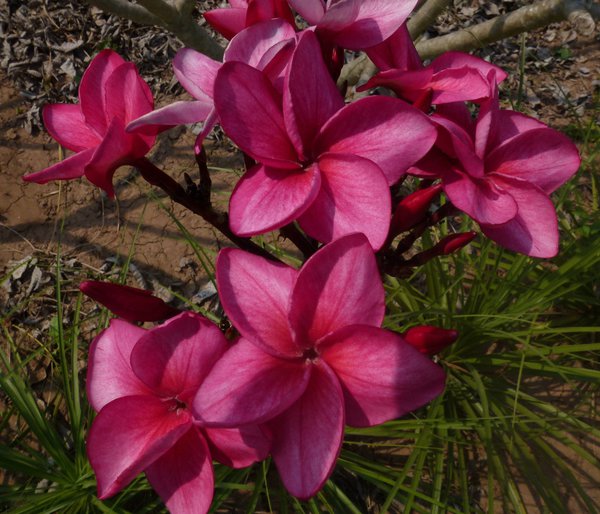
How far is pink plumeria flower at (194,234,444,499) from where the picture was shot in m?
0.65

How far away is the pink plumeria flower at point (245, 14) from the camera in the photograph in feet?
2.61

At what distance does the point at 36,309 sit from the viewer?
2199mm

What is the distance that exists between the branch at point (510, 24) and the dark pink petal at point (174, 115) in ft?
2.98

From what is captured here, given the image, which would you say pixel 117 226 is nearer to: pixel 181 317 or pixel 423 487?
pixel 423 487

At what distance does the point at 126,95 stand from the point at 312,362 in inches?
17.4

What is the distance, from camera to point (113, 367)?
814 millimetres

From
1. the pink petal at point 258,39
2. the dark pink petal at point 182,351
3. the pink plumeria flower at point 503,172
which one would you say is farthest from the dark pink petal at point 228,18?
the dark pink petal at point 182,351

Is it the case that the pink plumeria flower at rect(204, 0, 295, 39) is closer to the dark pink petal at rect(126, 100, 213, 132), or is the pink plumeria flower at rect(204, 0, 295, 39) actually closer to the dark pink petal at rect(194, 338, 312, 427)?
the dark pink petal at rect(126, 100, 213, 132)

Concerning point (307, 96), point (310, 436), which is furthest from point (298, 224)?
point (310, 436)

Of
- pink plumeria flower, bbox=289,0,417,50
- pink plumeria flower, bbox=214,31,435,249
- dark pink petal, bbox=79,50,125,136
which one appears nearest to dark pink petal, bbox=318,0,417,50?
pink plumeria flower, bbox=289,0,417,50

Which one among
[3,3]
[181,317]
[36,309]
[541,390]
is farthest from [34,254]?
[541,390]

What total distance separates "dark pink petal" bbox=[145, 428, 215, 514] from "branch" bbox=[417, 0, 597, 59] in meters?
1.15

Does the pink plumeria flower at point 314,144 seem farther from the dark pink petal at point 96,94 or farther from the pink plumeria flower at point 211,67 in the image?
the dark pink petal at point 96,94

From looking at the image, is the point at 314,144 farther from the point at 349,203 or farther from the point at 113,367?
the point at 113,367
